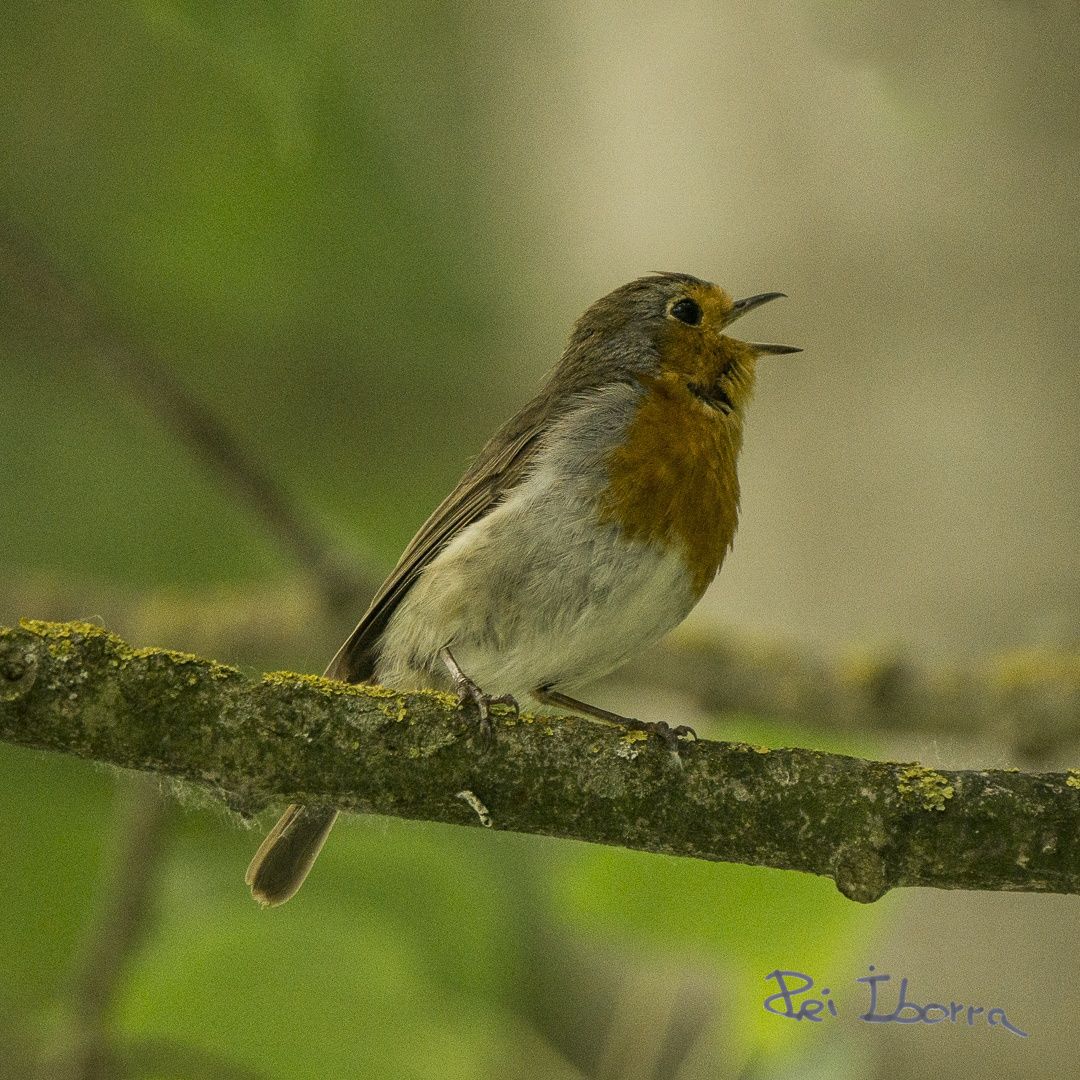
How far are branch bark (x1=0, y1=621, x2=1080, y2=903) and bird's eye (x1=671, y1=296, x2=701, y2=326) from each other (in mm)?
1806

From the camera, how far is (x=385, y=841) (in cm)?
409

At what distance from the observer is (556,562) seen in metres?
3.29

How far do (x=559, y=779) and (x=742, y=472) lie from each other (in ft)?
7.40

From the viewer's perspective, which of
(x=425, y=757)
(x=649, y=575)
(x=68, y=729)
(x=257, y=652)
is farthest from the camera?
Answer: (x=257, y=652)

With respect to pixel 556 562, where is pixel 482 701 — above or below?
below

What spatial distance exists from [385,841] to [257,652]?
0.97 meters

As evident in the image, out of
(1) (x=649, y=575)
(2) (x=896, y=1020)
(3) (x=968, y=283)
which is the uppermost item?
(3) (x=968, y=283)

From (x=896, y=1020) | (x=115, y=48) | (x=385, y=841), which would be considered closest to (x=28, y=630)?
(x=385, y=841)

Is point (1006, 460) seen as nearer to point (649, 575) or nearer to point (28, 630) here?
point (649, 575)
